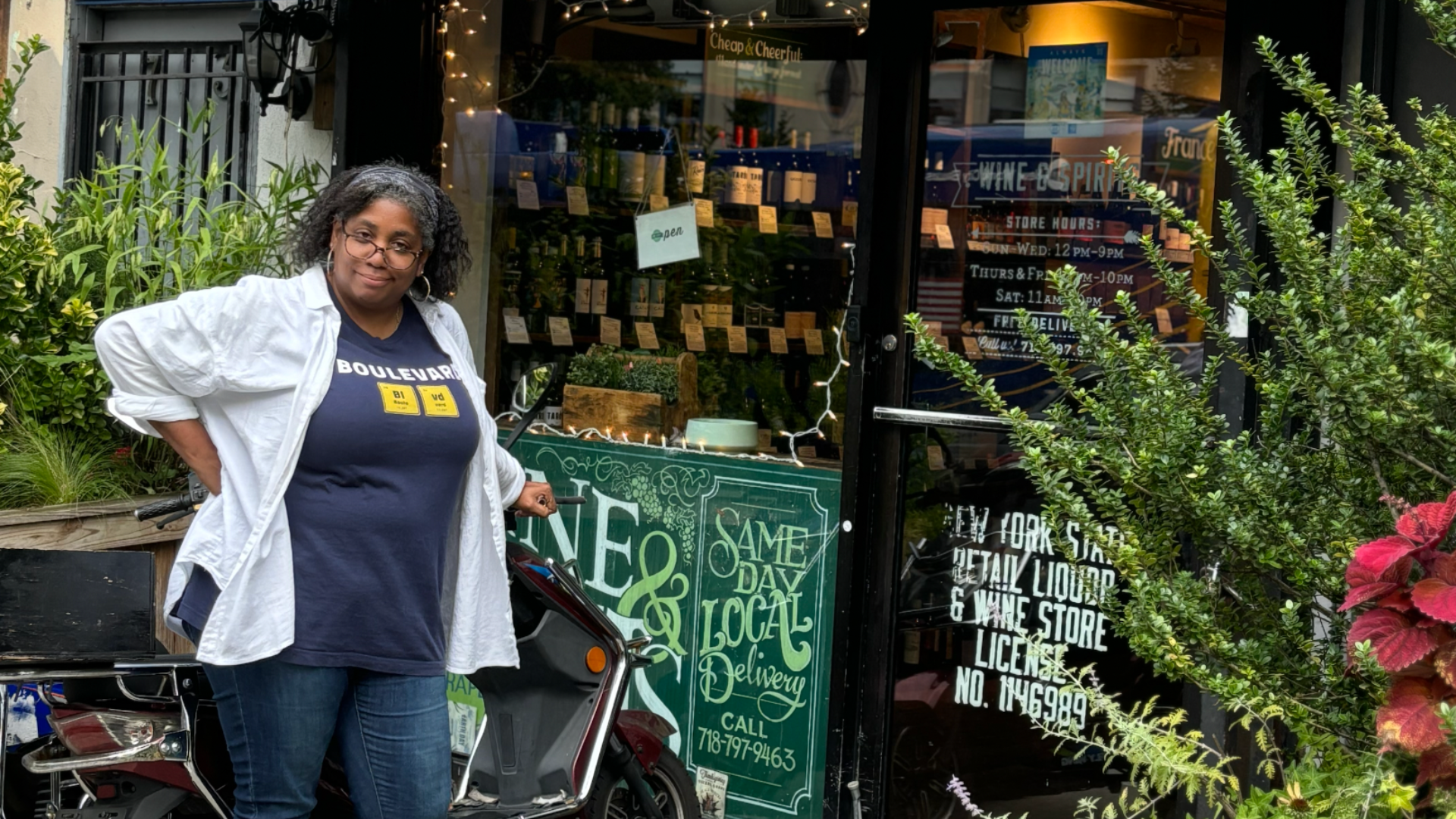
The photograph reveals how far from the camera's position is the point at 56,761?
322 centimetres

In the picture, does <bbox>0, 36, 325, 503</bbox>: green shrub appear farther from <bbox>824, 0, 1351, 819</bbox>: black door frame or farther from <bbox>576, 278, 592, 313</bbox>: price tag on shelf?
<bbox>824, 0, 1351, 819</bbox>: black door frame

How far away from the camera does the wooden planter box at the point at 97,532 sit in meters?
4.63

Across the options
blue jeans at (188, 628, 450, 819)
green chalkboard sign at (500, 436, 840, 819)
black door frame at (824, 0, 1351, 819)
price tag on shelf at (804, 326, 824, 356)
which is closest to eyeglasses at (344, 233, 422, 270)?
blue jeans at (188, 628, 450, 819)

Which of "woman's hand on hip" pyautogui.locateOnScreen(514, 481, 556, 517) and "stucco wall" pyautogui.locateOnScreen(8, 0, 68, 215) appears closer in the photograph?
"woman's hand on hip" pyautogui.locateOnScreen(514, 481, 556, 517)

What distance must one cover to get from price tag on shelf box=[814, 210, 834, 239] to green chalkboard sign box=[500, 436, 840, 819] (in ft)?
2.61

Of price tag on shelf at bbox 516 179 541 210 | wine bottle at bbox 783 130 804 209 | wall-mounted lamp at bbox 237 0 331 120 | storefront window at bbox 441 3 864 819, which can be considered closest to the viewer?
storefront window at bbox 441 3 864 819

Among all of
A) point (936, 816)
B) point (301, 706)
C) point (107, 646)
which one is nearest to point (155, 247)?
point (107, 646)

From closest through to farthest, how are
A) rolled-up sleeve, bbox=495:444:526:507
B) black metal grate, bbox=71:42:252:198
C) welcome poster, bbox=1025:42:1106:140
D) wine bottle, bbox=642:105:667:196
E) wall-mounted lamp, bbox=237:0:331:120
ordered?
rolled-up sleeve, bbox=495:444:526:507 < welcome poster, bbox=1025:42:1106:140 < wall-mounted lamp, bbox=237:0:331:120 < wine bottle, bbox=642:105:667:196 < black metal grate, bbox=71:42:252:198

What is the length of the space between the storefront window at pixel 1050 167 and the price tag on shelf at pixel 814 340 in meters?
0.55

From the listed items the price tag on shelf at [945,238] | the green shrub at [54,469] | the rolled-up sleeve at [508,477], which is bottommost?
the green shrub at [54,469]

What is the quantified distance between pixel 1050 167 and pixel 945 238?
0.37 meters

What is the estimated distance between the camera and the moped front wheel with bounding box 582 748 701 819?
4.33 metres

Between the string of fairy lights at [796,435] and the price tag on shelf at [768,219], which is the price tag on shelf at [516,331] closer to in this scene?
the string of fairy lights at [796,435]

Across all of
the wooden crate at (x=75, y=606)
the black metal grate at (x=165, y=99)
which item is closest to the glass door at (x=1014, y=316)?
the wooden crate at (x=75, y=606)
